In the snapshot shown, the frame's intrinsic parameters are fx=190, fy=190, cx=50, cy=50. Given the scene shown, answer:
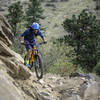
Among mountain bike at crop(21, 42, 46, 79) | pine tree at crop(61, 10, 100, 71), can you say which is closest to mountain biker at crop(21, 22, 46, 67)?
mountain bike at crop(21, 42, 46, 79)

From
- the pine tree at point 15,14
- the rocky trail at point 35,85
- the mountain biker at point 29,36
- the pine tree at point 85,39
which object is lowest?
the pine tree at point 85,39

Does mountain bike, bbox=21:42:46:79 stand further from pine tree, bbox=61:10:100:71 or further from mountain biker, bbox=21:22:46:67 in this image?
pine tree, bbox=61:10:100:71

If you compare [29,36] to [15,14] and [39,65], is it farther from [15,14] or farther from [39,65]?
[15,14]

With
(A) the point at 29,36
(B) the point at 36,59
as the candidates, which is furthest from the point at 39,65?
(A) the point at 29,36

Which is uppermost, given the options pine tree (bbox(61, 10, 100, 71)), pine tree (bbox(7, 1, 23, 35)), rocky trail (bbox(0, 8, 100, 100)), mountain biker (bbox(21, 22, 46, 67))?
mountain biker (bbox(21, 22, 46, 67))

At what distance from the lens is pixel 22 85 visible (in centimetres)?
612

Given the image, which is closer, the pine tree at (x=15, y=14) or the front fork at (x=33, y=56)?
the front fork at (x=33, y=56)

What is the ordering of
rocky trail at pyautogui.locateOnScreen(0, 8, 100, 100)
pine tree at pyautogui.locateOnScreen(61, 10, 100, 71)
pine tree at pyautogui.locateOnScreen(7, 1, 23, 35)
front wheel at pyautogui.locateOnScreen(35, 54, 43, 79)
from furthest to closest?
pine tree at pyautogui.locateOnScreen(7, 1, 23, 35)
pine tree at pyautogui.locateOnScreen(61, 10, 100, 71)
front wheel at pyautogui.locateOnScreen(35, 54, 43, 79)
rocky trail at pyautogui.locateOnScreen(0, 8, 100, 100)

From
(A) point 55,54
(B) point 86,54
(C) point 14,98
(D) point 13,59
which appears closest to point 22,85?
(D) point 13,59

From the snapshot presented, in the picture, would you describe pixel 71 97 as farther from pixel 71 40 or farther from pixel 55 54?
pixel 71 40

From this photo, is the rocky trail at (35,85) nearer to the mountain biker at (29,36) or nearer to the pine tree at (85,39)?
the mountain biker at (29,36)

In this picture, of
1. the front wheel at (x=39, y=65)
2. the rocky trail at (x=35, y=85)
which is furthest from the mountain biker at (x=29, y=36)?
the rocky trail at (x=35, y=85)

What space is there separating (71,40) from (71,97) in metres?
18.7

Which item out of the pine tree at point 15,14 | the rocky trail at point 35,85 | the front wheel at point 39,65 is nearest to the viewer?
the rocky trail at point 35,85
